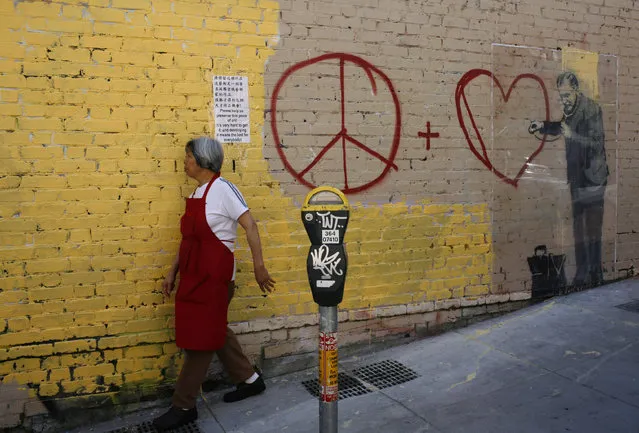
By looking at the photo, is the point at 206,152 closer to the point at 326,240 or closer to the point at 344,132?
the point at 344,132

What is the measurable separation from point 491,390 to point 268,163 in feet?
6.89

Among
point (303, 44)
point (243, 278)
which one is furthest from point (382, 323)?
point (303, 44)

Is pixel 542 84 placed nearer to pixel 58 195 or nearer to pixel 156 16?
pixel 156 16

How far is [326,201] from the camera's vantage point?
2223mm

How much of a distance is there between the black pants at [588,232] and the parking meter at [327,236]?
351 cm

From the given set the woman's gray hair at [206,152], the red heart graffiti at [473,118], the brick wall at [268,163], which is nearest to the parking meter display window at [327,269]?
the woman's gray hair at [206,152]

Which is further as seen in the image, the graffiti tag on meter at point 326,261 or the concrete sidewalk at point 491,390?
the concrete sidewalk at point 491,390

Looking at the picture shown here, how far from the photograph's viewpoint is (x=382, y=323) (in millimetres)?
4238

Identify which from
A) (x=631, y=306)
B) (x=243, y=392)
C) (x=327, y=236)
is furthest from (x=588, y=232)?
(x=327, y=236)

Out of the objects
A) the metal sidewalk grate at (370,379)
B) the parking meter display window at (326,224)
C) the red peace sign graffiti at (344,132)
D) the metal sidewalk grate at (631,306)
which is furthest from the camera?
the metal sidewalk grate at (631,306)

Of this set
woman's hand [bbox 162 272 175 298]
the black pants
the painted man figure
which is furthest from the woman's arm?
the black pants

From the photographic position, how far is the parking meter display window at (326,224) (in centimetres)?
221

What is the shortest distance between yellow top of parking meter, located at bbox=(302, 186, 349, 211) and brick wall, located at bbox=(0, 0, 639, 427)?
160 cm

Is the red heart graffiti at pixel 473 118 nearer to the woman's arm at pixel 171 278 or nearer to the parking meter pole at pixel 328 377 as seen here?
the woman's arm at pixel 171 278
